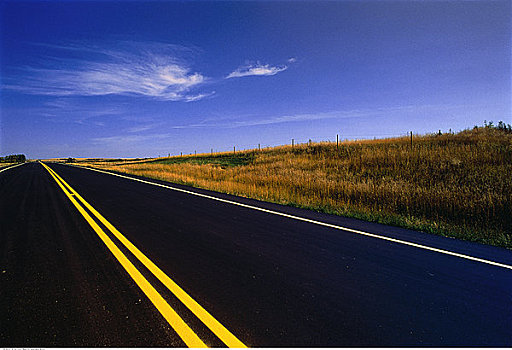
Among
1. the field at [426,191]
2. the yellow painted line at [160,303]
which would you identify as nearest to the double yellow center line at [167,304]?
the yellow painted line at [160,303]

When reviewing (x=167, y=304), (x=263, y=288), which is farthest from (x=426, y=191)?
(x=167, y=304)

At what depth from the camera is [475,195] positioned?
727 centimetres

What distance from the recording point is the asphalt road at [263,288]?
7.53 feet

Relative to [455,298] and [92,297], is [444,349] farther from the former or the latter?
[92,297]

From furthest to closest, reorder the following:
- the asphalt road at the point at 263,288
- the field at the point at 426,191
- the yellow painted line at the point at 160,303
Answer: the field at the point at 426,191 → the asphalt road at the point at 263,288 → the yellow painted line at the point at 160,303

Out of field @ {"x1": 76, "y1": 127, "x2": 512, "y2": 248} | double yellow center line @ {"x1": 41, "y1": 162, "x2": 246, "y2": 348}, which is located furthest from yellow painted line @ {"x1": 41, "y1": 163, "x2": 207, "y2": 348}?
field @ {"x1": 76, "y1": 127, "x2": 512, "y2": 248}

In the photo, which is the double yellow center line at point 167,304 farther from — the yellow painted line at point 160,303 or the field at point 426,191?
the field at point 426,191

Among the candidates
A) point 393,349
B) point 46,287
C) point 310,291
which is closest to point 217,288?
point 310,291

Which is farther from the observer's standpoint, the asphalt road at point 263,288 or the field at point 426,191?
the field at point 426,191

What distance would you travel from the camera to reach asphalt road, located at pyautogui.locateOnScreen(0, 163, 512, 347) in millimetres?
2295

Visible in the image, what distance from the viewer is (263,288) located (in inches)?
120

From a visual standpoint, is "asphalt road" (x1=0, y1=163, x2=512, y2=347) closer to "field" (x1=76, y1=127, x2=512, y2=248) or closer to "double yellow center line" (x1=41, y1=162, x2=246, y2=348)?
A: "double yellow center line" (x1=41, y1=162, x2=246, y2=348)

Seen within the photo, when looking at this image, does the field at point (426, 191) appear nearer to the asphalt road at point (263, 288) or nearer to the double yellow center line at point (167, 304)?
the asphalt road at point (263, 288)

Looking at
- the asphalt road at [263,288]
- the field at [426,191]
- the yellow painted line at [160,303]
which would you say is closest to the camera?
the yellow painted line at [160,303]
